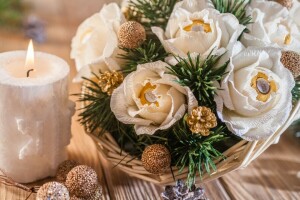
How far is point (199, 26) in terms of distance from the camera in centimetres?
60

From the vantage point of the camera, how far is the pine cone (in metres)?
0.60

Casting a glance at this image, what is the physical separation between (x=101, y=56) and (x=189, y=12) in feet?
0.48

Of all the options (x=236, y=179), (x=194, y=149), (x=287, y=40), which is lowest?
(x=236, y=179)

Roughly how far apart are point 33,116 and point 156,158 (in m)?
0.17

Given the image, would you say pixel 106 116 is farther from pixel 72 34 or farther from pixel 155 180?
pixel 72 34

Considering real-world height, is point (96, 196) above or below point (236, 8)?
below

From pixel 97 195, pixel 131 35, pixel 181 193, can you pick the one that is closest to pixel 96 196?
pixel 97 195

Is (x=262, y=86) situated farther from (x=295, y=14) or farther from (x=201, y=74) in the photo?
(x=295, y=14)

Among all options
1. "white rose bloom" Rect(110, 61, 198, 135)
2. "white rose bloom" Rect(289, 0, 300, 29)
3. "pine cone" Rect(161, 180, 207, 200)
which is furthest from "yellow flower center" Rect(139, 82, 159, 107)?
"white rose bloom" Rect(289, 0, 300, 29)

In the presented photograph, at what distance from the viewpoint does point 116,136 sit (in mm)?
689

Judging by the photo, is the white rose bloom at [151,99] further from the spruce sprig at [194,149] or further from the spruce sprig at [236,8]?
the spruce sprig at [236,8]

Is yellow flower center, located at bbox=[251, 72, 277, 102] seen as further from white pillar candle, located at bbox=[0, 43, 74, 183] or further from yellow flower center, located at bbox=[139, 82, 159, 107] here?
white pillar candle, located at bbox=[0, 43, 74, 183]

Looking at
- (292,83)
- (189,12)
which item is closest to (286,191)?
(292,83)

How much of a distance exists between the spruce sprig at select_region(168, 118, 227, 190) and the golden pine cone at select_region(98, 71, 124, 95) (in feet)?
0.34
